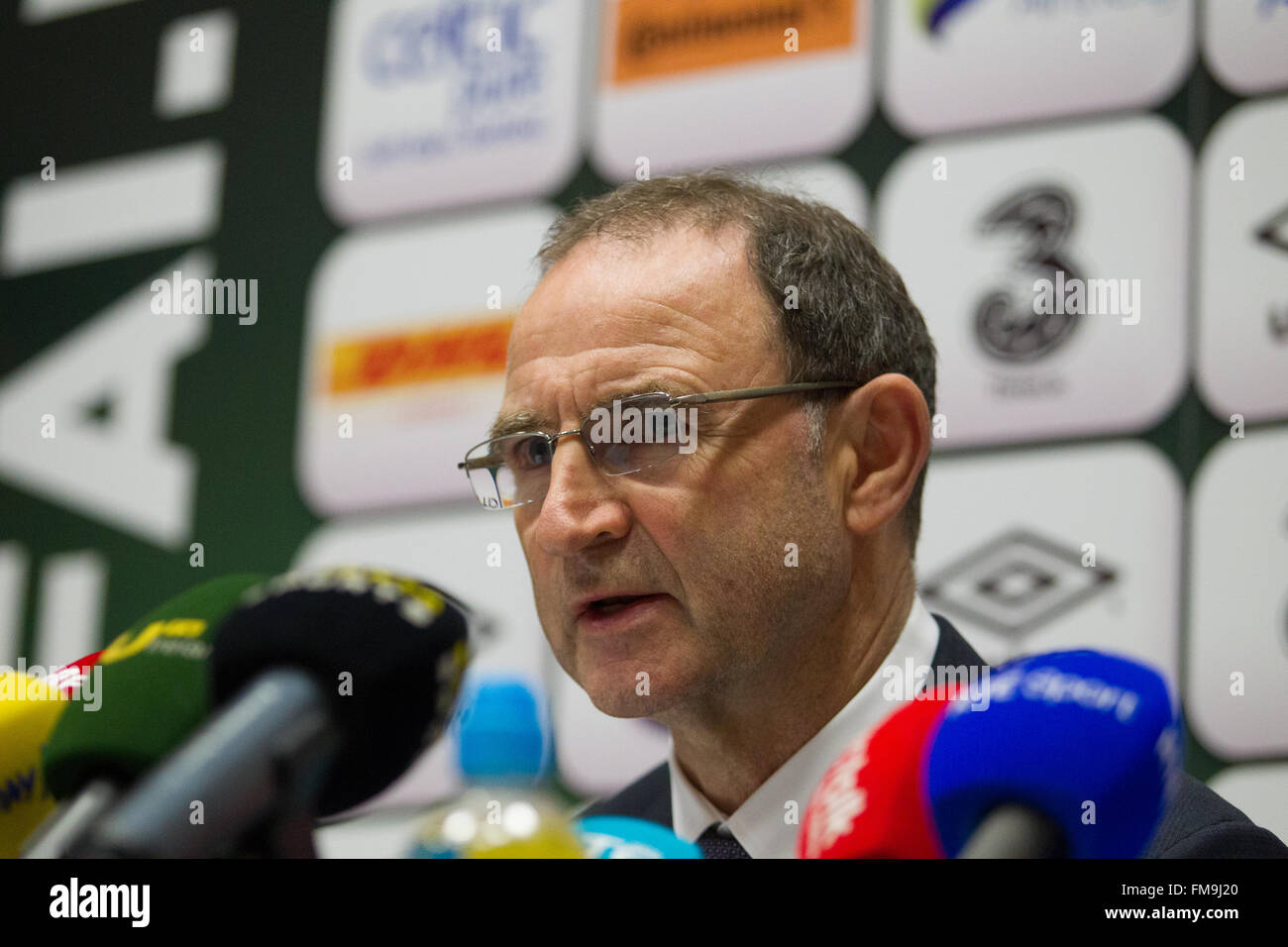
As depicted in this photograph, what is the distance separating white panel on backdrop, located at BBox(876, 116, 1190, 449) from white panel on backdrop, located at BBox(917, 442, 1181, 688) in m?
0.07

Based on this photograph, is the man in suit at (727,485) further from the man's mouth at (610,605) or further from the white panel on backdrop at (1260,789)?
the white panel on backdrop at (1260,789)

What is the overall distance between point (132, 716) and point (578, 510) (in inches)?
26.9

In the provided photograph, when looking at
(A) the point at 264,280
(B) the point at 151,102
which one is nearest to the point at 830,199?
(A) the point at 264,280

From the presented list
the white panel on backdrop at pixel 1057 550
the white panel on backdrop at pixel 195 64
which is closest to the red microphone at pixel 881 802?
the white panel on backdrop at pixel 1057 550

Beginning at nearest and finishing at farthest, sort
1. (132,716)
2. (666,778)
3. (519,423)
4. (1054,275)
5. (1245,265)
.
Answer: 1. (132,716)
2. (519,423)
3. (666,778)
4. (1245,265)
5. (1054,275)

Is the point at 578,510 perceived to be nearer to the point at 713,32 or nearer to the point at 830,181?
the point at 830,181

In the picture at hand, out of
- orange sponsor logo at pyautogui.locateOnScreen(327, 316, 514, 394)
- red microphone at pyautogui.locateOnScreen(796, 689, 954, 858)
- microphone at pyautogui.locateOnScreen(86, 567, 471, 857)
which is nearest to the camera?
microphone at pyautogui.locateOnScreen(86, 567, 471, 857)

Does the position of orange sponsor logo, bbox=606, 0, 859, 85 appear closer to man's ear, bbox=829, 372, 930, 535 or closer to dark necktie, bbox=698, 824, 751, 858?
man's ear, bbox=829, 372, 930, 535

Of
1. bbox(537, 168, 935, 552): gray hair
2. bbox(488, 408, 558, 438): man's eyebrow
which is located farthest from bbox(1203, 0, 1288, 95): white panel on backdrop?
bbox(488, 408, 558, 438): man's eyebrow

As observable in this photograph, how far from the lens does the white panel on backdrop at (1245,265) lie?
239 cm

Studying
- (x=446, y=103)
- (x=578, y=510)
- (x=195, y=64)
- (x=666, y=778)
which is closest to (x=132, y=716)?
(x=578, y=510)

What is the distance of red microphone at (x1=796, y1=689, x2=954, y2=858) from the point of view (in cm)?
Answer: 86

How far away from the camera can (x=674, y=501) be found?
1.56 meters

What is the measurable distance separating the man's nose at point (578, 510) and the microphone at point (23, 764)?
524 millimetres
